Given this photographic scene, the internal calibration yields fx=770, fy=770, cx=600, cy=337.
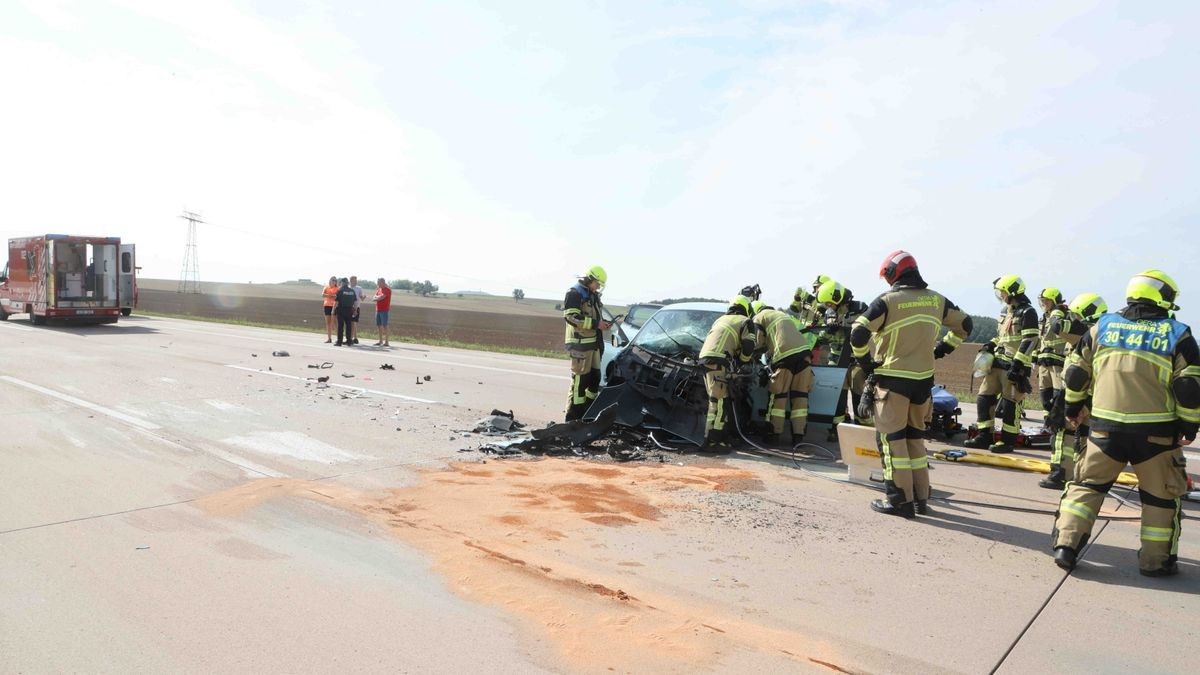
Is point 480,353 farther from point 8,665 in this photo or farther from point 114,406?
point 8,665

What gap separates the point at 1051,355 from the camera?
8.49m

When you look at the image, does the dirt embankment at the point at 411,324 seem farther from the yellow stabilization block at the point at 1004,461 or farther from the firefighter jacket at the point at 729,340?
the yellow stabilization block at the point at 1004,461

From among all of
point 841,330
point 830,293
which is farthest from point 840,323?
point 830,293

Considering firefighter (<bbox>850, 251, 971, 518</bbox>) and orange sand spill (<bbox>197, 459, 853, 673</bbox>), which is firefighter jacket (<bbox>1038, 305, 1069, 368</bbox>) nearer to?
firefighter (<bbox>850, 251, 971, 518</bbox>)

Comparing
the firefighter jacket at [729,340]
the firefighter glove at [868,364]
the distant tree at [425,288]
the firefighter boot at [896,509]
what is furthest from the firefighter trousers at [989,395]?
the distant tree at [425,288]

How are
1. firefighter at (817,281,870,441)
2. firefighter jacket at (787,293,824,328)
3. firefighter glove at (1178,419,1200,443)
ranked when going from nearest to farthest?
firefighter glove at (1178,419,1200,443) → firefighter at (817,281,870,441) → firefighter jacket at (787,293,824,328)

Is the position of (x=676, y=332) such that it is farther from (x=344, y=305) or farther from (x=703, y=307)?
(x=344, y=305)

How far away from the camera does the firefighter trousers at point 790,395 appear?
8.41m

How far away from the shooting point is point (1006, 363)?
9.02 metres

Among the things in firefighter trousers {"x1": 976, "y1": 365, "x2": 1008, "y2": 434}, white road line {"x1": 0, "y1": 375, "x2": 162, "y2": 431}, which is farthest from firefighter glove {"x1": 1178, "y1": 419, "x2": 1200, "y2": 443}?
white road line {"x1": 0, "y1": 375, "x2": 162, "y2": 431}

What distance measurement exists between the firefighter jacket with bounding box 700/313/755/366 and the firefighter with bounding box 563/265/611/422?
5.30 feet

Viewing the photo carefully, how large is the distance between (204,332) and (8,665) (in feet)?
73.0

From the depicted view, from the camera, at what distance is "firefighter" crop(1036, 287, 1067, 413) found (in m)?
8.41

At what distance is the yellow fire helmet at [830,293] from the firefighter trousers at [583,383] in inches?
119
